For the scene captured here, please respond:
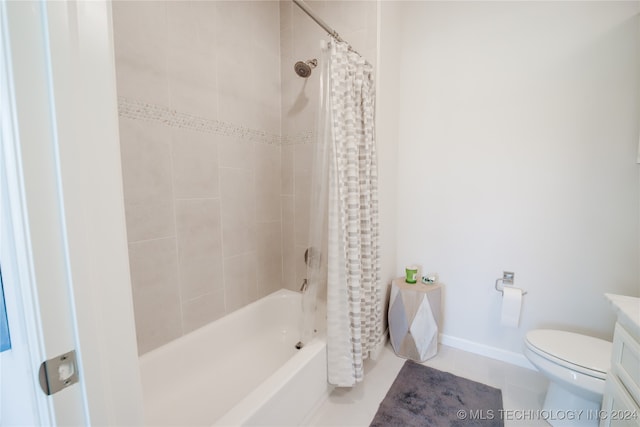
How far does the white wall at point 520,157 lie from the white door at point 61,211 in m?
1.85

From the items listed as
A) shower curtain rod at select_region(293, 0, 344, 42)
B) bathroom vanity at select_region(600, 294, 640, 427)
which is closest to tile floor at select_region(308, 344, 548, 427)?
bathroom vanity at select_region(600, 294, 640, 427)

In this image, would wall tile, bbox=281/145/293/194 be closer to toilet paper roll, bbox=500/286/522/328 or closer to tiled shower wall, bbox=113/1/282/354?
tiled shower wall, bbox=113/1/282/354

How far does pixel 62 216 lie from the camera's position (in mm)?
413

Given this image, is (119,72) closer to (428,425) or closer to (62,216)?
(62,216)

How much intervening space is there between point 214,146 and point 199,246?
62 centimetres

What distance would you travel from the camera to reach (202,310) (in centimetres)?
166

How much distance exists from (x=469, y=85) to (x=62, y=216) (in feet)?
7.22

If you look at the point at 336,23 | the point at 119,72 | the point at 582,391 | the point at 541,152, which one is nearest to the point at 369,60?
the point at 336,23

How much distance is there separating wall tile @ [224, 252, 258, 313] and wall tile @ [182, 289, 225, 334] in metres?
0.06

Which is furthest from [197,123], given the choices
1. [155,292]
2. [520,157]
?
[520,157]

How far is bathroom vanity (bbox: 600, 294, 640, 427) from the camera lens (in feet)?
2.85

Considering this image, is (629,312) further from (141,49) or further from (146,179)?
(141,49)

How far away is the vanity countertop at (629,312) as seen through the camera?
0.89 metres

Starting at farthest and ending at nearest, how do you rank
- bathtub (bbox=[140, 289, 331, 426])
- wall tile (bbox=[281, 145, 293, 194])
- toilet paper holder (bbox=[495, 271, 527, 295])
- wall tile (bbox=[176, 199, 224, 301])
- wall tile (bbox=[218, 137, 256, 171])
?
wall tile (bbox=[281, 145, 293, 194])
toilet paper holder (bbox=[495, 271, 527, 295])
wall tile (bbox=[218, 137, 256, 171])
wall tile (bbox=[176, 199, 224, 301])
bathtub (bbox=[140, 289, 331, 426])
